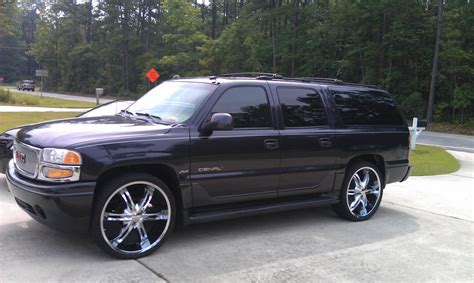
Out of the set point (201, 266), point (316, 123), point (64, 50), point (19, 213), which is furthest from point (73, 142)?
point (64, 50)

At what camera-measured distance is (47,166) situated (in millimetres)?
4254

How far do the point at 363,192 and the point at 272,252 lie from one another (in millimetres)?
2112

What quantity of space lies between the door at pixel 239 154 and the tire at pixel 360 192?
1251 millimetres

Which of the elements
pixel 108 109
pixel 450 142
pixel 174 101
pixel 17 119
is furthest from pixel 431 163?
pixel 17 119

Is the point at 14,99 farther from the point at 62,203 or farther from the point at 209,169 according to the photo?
the point at 62,203

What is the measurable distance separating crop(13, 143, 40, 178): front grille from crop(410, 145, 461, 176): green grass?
8.22 metres

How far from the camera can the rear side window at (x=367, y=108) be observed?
20.7ft

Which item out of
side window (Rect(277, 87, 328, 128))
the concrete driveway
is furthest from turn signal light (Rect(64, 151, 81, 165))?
side window (Rect(277, 87, 328, 128))

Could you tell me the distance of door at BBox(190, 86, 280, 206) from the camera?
16.1 ft

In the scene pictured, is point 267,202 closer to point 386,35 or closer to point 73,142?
point 73,142

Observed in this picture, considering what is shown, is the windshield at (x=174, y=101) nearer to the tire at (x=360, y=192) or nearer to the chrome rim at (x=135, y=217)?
the chrome rim at (x=135, y=217)

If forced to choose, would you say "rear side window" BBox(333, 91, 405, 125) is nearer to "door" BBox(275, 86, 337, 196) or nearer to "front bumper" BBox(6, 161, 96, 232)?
"door" BBox(275, 86, 337, 196)

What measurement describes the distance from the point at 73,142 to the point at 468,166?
11.4m

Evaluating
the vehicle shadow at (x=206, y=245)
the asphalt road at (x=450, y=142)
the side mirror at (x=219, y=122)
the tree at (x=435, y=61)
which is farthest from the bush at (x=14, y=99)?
the side mirror at (x=219, y=122)
